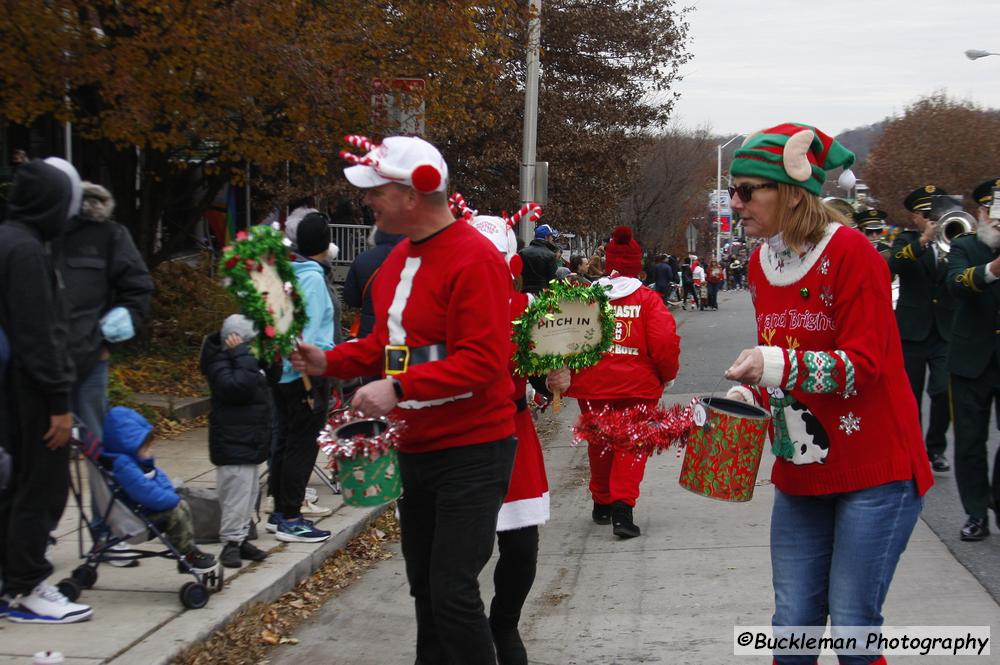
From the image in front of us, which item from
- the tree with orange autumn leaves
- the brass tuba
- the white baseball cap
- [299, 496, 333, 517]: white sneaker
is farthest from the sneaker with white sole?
the tree with orange autumn leaves

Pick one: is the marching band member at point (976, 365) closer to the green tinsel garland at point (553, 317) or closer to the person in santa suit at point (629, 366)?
the person in santa suit at point (629, 366)

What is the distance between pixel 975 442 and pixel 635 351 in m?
2.17

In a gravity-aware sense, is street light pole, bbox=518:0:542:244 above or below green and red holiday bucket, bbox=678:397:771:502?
above

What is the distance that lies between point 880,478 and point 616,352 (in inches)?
164

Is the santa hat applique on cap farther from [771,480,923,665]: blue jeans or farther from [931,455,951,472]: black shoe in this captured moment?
[771,480,923,665]: blue jeans

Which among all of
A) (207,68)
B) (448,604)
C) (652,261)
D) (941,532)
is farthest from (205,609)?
(652,261)

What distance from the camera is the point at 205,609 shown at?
562 cm

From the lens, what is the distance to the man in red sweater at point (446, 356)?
3807mm

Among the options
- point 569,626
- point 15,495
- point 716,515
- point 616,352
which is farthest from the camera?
point 716,515

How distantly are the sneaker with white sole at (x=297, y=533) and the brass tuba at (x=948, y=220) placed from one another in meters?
5.18

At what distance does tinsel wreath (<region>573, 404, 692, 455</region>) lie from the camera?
15.5 feet

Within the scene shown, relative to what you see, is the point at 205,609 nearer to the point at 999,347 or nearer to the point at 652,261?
the point at 999,347

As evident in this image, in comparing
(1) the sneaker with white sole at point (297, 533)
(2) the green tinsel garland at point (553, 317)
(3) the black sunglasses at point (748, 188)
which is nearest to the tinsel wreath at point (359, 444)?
(2) the green tinsel garland at point (553, 317)

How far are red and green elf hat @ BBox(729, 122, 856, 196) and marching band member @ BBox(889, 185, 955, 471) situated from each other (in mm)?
5716
